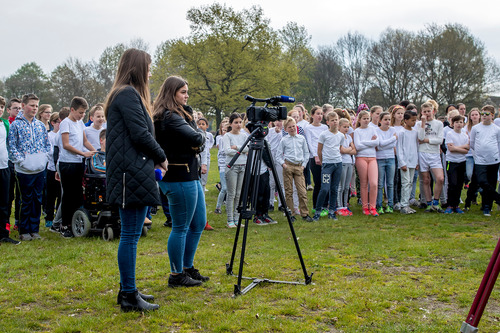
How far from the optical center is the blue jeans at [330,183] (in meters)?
9.59

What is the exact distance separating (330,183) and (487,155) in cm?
321

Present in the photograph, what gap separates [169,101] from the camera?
4820 millimetres

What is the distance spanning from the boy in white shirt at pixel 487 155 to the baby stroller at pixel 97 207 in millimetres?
6775

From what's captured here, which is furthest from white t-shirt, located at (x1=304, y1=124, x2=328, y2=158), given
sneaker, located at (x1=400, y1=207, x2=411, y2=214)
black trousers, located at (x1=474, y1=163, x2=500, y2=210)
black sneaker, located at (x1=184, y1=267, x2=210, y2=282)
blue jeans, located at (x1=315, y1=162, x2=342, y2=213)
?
black sneaker, located at (x1=184, y1=267, x2=210, y2=282)

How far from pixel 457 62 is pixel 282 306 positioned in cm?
4117

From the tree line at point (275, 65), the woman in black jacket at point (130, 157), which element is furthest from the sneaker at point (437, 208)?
the tree line at point (275, 65)

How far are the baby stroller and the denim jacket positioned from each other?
2.74 feet

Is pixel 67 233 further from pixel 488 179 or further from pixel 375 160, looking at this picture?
pixel 488 179

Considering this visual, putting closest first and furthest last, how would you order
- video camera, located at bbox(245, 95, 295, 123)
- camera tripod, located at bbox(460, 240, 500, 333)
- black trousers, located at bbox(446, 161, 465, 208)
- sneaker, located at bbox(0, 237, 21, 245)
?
camera tripod, located at bbox(460, 240, 500, 333) < video camera, located at bbox(245, 95, 295, 123) < sneaker, located at bbox(0, 237, 21, 245) < black trousers, located at bbox(446, 161, 465, 208)

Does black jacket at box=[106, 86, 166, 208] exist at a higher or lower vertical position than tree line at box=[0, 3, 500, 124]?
lower

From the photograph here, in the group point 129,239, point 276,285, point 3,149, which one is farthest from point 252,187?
point 3,149

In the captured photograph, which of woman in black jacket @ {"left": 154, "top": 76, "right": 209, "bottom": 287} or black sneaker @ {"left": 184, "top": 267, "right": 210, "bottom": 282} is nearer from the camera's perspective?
woman in black jacket @ {"left": 154, "top": 76, "right": 209, "bottom": 287}

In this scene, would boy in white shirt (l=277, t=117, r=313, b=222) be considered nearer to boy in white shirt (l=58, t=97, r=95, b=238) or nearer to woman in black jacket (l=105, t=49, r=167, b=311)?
boy in white shirt (l=58, t=97, r=95, b=238)

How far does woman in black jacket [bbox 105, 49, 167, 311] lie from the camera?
411 cm
